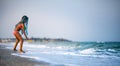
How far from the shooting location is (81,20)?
549cm

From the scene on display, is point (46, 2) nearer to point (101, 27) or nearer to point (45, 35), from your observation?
point (45, 35)

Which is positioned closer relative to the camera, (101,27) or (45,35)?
(45,35)

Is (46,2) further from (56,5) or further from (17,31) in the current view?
(17,31)

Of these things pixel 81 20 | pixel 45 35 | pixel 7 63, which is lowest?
pixel 7 63

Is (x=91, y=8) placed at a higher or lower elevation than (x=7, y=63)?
higher

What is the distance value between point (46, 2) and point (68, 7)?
0.66 metres

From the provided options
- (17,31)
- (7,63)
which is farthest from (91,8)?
(7,63)

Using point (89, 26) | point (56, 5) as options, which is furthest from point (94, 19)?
point (56, 5)

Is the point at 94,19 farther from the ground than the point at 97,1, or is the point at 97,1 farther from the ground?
the point at 97,1

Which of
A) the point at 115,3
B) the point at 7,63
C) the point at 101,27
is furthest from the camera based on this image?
the point at 101,27

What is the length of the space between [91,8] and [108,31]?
0.81 metres

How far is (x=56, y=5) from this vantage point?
521 cm

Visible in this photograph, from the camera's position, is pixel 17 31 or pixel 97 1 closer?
pixel 17 31

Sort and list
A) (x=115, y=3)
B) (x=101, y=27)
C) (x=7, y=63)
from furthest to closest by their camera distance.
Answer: (x=101, y=27) < (x=115, y=3) < (x=7, y=63)
